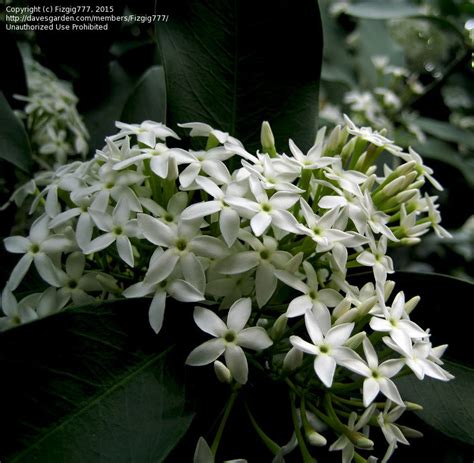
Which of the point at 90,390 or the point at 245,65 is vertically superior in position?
the point at 245,65

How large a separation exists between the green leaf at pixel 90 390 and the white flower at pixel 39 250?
104mm

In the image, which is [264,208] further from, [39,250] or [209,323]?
[39,250]

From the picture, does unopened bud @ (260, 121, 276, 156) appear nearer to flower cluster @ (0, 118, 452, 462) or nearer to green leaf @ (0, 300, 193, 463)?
flower cluster @ (0, 118, 452, 462)

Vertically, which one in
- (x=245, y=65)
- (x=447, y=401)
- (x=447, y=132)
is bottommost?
(x=447, y=401)

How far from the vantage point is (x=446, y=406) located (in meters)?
0.86

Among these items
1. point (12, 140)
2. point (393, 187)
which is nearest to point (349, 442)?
point (393, 187)

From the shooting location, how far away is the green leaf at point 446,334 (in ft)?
2.82

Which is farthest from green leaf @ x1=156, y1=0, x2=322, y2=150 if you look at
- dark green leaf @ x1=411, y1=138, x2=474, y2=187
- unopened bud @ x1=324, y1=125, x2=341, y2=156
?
dark green leaf @ x1=411, y1=138, x2=474, y2=187

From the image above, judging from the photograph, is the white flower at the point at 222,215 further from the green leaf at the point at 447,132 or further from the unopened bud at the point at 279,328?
the green leaf at the point at 447,132

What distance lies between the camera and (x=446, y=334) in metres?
0.92

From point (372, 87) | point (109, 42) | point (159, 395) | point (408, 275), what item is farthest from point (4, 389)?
point (372, 87)

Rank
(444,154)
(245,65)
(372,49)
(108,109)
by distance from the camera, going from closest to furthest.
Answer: (245,65) < (108,109) < (444,154) < (372,49)

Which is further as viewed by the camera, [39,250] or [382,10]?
[382,10]

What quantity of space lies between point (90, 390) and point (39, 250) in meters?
0.21
